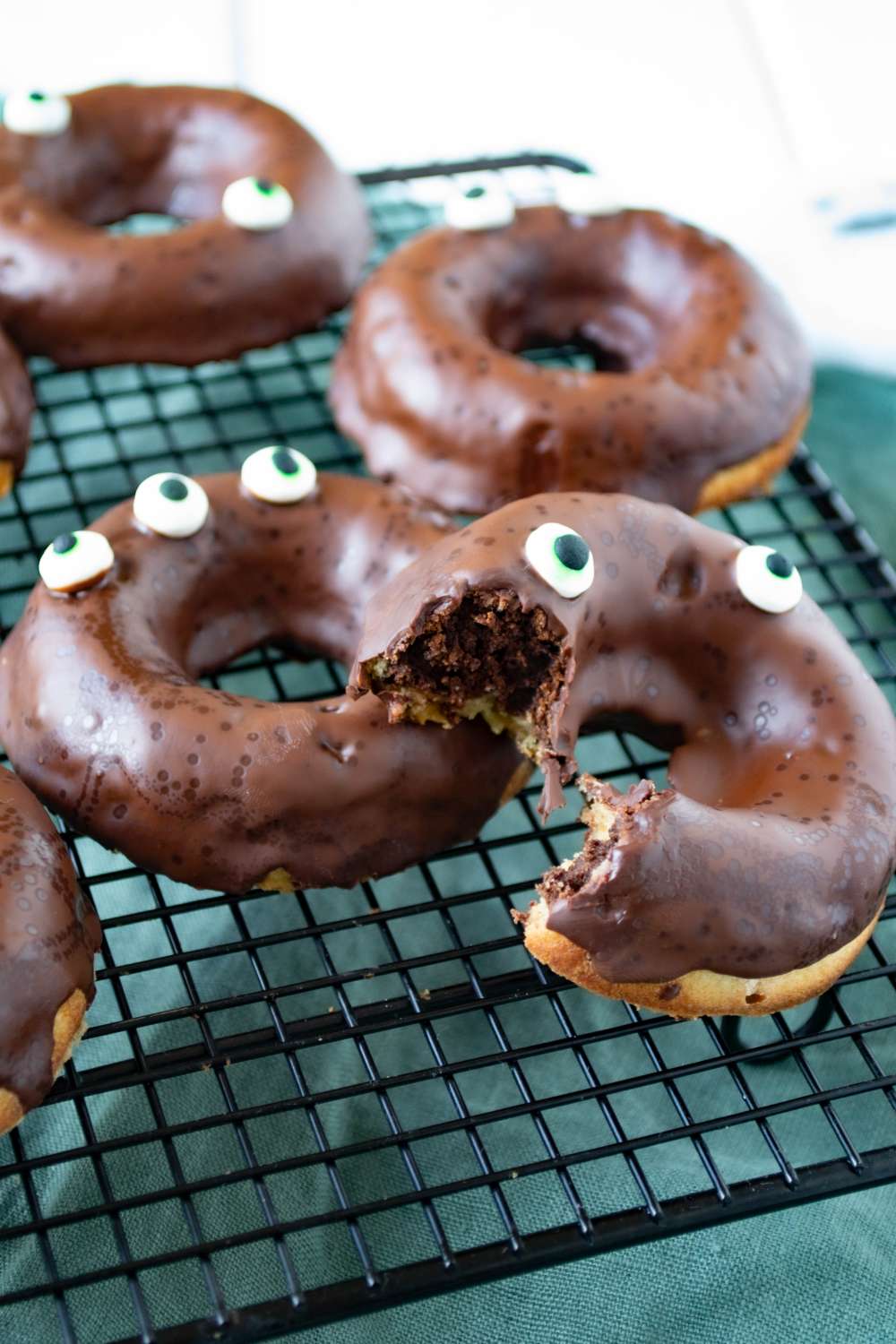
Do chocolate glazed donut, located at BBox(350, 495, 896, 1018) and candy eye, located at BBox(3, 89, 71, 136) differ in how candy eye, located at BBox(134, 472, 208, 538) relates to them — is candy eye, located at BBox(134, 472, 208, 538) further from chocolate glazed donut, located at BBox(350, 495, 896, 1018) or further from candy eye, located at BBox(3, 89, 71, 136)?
candy eye, located at BBox(3, 89, 71, 136)

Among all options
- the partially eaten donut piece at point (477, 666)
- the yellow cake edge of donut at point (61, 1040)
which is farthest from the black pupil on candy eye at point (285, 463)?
the yellow cake edge of donut at point (61, 1040)

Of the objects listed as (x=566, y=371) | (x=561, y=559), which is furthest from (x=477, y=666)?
(x=566, y=371)

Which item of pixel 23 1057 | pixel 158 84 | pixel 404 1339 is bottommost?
pixel 404 1339

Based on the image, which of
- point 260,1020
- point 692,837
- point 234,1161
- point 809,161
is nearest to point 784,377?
point 809,161

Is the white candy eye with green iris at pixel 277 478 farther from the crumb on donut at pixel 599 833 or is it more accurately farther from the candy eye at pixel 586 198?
the candy eye at pixel 586 198

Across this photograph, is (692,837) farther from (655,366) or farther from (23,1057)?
(655,366)
